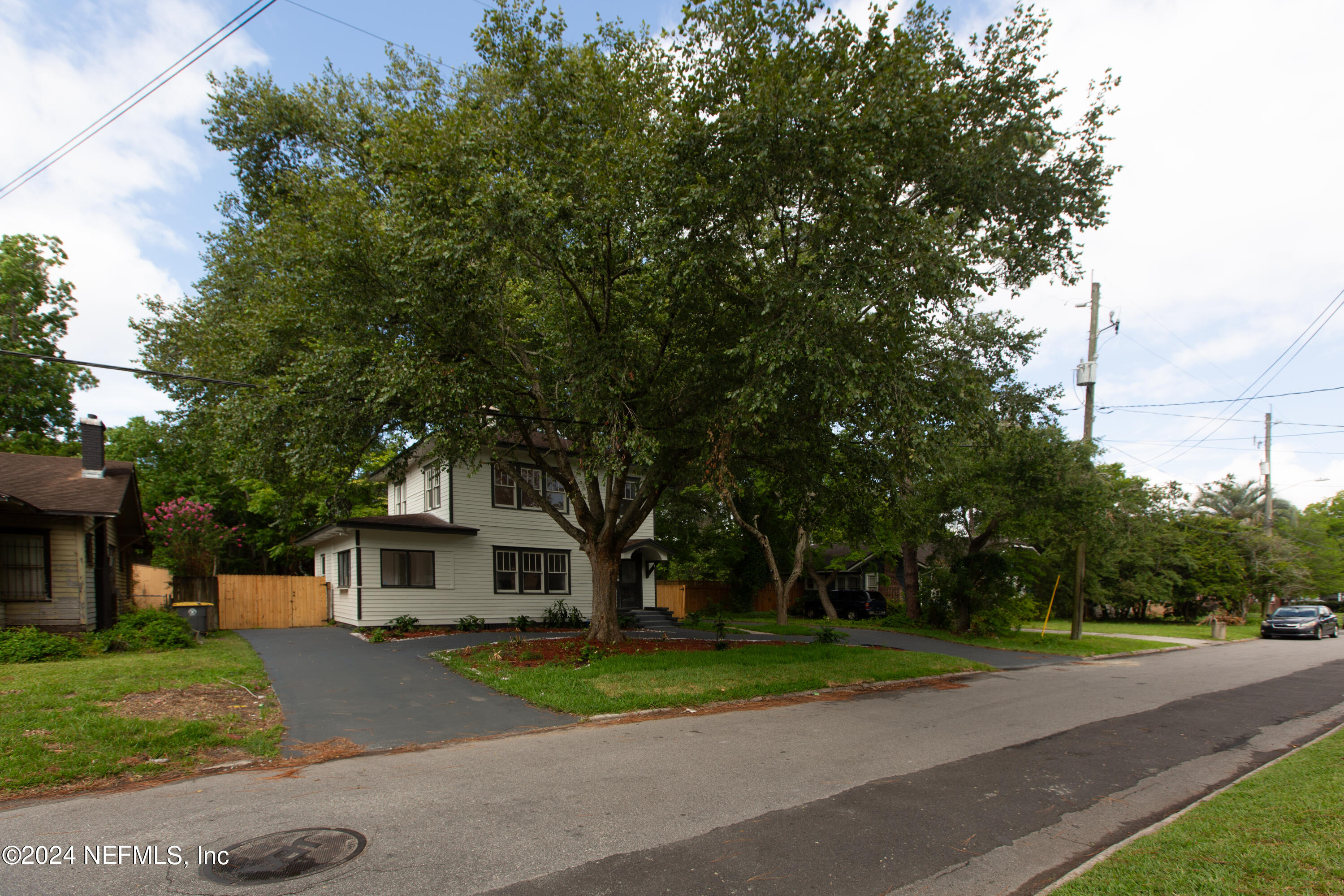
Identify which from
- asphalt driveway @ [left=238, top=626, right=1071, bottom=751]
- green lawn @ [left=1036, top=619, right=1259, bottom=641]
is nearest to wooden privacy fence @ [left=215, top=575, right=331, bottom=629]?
asphalt driveway @ [left=238, top=626, right=1071, bottom=751]

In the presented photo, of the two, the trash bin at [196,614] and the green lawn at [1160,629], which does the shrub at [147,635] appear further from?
the green lawn at [1160,629]

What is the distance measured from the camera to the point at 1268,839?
4758 mm

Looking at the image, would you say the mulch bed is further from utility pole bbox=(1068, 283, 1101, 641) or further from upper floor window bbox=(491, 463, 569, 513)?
utility pole bbox=(1068, 283, 1101, 641)

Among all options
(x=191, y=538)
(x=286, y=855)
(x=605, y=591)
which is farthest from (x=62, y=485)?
(x=286, y=855)

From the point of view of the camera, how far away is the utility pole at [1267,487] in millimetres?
36594

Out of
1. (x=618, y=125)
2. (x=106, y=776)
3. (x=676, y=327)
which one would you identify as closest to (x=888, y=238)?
(x=676, y=327)

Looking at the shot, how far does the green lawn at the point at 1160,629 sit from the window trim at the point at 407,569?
23851 millimetres

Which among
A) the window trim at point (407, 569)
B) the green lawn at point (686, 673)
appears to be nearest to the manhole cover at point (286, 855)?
the green lawn at point (686, 673)

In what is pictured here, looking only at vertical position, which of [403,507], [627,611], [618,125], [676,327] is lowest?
[627,611]

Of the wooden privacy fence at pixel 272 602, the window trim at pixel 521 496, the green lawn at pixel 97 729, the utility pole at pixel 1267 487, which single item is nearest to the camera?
the green lawn at pixel 97 729

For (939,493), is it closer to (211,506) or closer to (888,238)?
(888,238)

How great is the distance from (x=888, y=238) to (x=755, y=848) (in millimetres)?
8430

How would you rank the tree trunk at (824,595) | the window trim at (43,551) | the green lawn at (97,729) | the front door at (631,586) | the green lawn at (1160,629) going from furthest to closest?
the tree trunk at (824,595)
the green lawn at (1160,629)
the front door at (631,586)
the window trim at (43,551)
the green lawn at (97,729)

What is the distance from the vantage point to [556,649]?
14875 mm
